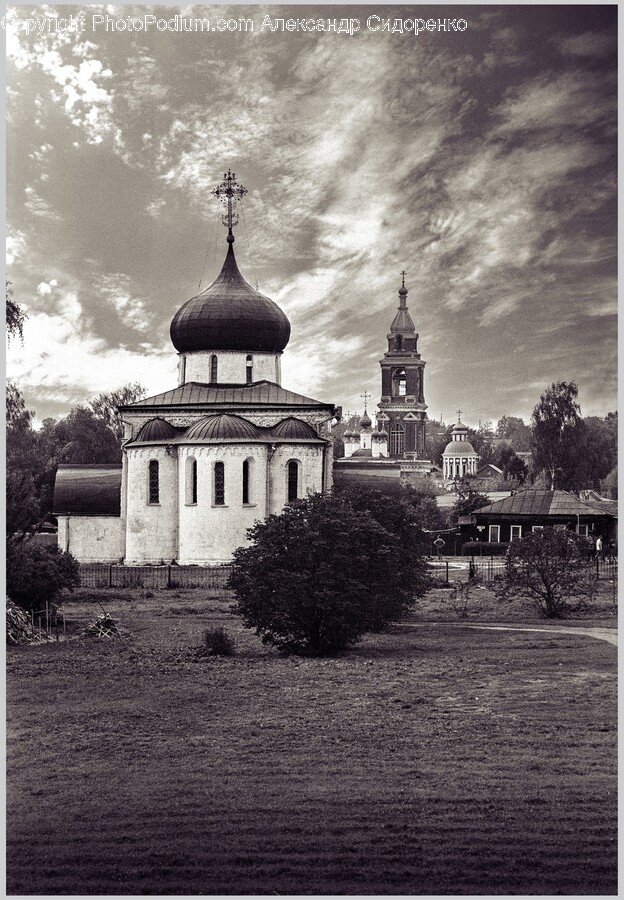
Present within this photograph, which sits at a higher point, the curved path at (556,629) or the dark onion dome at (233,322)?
the dark onion dome at (233,322)

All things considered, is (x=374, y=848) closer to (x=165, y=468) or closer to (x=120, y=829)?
(x=120, y=829)

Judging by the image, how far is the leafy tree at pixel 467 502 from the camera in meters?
34.3

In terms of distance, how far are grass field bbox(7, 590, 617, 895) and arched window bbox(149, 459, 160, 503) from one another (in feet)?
60.1

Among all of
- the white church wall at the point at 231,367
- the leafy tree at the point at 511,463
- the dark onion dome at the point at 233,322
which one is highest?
the dark onion dome at the point at 233,322

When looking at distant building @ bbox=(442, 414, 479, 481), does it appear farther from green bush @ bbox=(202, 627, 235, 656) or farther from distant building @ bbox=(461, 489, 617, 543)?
green bush @ bbox=(202, 627, 235, 656)

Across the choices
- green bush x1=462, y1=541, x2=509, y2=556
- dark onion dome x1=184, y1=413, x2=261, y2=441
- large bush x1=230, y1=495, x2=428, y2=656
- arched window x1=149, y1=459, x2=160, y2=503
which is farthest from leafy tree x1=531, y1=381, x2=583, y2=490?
arched window x1=149, y1=459, x2=160, y2=503

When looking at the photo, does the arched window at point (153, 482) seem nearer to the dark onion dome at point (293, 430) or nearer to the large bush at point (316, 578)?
the dark onion dome at point (293, 430)

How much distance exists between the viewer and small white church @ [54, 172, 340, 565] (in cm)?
2962

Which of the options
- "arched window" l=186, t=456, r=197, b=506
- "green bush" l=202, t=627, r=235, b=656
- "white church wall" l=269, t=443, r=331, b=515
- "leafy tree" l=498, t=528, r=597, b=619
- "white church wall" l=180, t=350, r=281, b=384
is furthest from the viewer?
"white church wall" l=180, t=350, r=281, b=384

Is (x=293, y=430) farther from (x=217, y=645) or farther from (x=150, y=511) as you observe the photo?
(x=217, y=645)

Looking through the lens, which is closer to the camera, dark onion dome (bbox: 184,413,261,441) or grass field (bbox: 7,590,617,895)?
grass field (bbox: 7,590,617,895)

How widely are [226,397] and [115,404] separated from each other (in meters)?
3.93

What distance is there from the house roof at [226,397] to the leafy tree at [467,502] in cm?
732

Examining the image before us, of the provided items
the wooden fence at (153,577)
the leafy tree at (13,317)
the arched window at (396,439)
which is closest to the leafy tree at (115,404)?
the wooden fence at (153,577)
